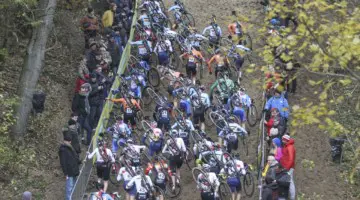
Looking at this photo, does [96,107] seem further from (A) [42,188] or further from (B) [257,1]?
(B) [257,1]

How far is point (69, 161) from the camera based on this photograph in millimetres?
19766

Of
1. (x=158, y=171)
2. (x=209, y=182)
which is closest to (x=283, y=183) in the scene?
(x=209, y=182)

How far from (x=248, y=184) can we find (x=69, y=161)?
17.7ft

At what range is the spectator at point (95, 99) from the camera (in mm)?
23250

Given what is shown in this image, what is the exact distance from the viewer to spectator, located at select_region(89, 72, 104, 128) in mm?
23250

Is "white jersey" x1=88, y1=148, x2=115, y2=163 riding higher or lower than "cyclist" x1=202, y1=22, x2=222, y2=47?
lower

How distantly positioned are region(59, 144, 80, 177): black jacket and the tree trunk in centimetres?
391

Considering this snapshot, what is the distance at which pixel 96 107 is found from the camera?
2358cm

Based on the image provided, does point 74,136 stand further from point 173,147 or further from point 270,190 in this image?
point 270,190

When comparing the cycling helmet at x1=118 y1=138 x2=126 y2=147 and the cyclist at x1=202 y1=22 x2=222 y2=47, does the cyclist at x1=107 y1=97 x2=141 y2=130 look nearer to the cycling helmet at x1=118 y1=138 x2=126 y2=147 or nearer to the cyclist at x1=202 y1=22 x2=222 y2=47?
the cycling helmet at x1=118 y1=138 x2=126 y2=147

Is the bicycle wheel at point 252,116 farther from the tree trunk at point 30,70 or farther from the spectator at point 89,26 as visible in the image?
the spectator at point 89,26

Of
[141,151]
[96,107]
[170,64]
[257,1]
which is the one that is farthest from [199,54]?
[257,1]

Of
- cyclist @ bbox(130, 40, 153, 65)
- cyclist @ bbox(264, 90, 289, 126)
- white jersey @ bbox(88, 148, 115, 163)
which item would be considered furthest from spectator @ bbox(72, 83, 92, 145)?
cyclist @ bbox(264, 90, 289, 126)

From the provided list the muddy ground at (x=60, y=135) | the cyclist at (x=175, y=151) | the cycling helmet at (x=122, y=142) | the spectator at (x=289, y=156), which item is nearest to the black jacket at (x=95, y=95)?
the muddy ground at (x=60, y=135)
